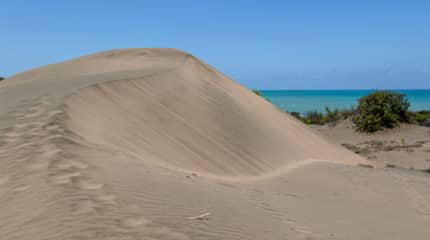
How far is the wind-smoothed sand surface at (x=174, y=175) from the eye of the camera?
13.4ft

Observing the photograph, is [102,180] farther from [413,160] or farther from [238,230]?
[413,160]

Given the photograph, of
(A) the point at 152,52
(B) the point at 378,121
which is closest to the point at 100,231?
(A) the point at 152,52

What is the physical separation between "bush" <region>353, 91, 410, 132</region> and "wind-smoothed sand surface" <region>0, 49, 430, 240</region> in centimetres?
854

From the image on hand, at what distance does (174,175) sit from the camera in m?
6.43

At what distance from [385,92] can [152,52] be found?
12.3 metres

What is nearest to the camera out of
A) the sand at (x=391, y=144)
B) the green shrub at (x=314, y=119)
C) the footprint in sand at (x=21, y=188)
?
the footprint in sand at (x=21, y=188)

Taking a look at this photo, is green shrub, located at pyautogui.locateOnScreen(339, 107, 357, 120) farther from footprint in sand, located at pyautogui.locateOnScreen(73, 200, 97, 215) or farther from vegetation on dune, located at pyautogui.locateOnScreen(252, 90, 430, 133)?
footprint in sand, located at pyautogui.locateOnScreen(73, 200, 97, 215)

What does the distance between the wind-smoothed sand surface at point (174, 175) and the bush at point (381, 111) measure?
28.0 feet

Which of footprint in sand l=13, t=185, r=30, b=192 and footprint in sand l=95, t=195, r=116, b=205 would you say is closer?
footprint in sand l=95, t=195, r=116, b=205

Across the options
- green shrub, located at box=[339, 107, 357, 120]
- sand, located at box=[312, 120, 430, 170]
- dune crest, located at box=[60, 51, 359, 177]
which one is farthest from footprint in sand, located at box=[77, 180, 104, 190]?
green shrub, located at box=[339, 107, 357, 120]

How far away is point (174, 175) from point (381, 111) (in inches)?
748

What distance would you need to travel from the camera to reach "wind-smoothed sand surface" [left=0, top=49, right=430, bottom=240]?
4082mm

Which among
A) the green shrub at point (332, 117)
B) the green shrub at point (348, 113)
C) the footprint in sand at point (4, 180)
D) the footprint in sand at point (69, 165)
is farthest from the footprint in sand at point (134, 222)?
the green shrub at point (332, 117)

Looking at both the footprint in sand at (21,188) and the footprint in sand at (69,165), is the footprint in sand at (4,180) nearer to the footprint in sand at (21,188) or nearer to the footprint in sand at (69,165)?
the footprint in sand at (21,188)
